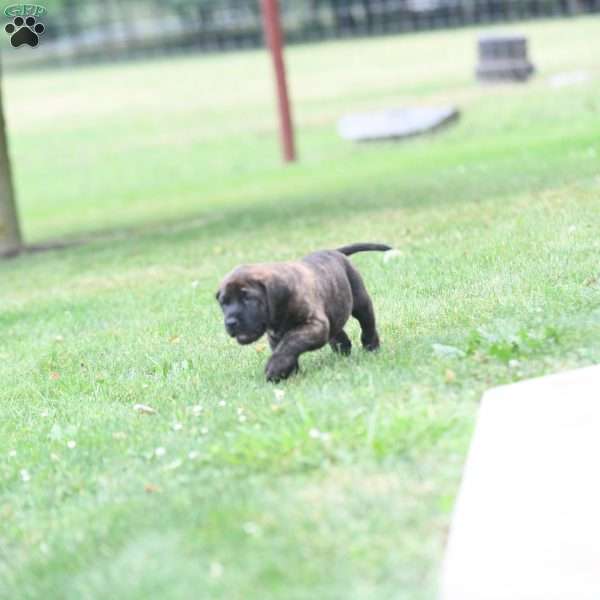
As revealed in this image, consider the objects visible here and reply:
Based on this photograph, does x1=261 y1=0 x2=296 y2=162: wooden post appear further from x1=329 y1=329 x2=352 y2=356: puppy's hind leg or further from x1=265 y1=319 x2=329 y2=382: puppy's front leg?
x1=265 y1=319 x2=329 y2=382: puppy's front leg

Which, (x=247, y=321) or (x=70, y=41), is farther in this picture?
(x=70, y=41)

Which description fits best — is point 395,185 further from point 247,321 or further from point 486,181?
point 247,321

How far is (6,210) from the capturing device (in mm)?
15461

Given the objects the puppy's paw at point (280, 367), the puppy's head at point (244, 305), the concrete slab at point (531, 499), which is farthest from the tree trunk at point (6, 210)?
the concrete slab at point (531, 499)

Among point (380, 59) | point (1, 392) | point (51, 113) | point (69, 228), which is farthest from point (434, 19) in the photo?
point (1, 392)

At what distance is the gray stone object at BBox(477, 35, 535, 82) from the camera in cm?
2928

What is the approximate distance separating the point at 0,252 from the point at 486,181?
5.62m

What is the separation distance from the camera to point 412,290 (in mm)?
9219

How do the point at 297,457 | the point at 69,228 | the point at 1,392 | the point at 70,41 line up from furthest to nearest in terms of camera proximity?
the point at 70,41
the point at 69,228
the point at 1,392
the point at 297,457

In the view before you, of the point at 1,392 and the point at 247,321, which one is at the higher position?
the point at 247,321

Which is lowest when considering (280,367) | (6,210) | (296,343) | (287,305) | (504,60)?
(504,60)

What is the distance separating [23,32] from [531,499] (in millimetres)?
9405

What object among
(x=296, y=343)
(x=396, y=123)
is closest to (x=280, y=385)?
(x=296, y=343)

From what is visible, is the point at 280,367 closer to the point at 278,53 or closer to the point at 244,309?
the point at 244,309
